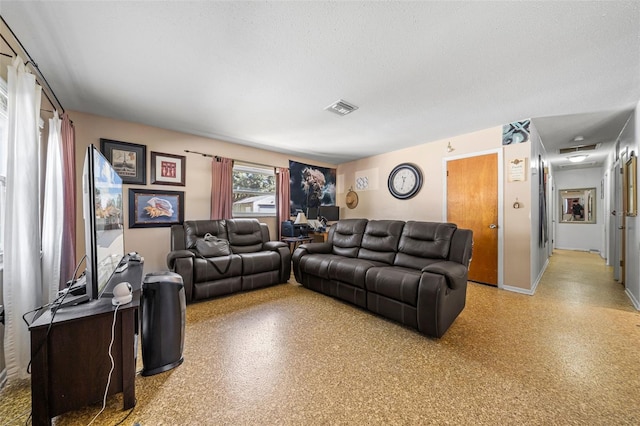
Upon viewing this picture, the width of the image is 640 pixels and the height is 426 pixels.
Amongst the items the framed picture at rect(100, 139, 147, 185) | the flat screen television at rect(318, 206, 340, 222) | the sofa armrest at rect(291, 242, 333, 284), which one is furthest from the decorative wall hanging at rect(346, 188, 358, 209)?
the framed picture at rect(100, 139, 147, 185)

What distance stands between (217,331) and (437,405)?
1801 mm

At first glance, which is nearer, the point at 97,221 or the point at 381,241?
the point at 97,221

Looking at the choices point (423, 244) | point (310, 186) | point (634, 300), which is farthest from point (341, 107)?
point (634, 300)

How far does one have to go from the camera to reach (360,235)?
344 centimetres

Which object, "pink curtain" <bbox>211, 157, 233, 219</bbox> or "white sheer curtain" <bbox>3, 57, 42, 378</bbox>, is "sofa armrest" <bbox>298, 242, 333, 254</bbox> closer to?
"pink curtain" <bbox>211, 157, 233, 219</bbox>

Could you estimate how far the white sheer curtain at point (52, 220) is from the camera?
1.97 meters

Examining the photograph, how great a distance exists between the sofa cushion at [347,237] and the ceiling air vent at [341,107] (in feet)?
5.03

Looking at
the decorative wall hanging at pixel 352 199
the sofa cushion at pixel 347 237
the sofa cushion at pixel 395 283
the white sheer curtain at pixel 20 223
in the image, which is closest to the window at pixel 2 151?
the white sheer curtain at pixel 20 223

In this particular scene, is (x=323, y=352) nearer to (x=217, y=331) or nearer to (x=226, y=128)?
(x=217, y=331)

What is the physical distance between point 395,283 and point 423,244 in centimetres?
78

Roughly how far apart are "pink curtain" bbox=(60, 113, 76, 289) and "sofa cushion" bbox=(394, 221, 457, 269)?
3480 mm

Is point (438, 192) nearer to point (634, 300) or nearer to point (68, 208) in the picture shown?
point (634, 300)

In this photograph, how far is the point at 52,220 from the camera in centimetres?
211

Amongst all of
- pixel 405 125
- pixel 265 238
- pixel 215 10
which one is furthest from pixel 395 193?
pixel 215 10
